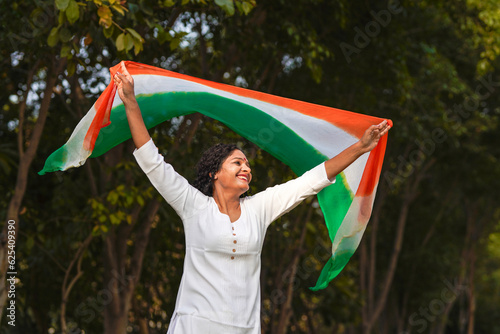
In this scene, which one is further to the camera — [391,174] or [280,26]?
[391,174]

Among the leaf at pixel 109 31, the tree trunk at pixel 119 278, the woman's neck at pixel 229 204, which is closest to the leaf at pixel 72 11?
the leaf at pixel 109 31

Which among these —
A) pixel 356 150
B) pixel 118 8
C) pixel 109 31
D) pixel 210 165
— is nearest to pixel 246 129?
pixel 210 165

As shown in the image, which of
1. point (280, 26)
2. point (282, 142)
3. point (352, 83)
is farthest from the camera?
point (352, 83)

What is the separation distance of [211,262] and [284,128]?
1.14 metres

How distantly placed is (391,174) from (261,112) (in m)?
11.6

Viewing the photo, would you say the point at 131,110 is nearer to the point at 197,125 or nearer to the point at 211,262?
the point at 211,262

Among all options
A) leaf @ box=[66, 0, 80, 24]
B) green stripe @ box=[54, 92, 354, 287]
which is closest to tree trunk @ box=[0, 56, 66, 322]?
leaf @ box=[66, 0, 80, 24]

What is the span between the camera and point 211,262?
355cm

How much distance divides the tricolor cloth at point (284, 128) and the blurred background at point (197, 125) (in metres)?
1.17

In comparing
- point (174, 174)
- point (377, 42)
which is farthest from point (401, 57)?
point (174, 174)

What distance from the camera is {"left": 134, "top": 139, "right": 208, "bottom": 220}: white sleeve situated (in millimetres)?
3492

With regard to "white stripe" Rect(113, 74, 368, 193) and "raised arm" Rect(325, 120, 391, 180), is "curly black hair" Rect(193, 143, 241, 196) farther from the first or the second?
"raised arm" Rect(325, 120, 391, 180)

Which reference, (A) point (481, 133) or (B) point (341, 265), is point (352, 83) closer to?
(A) point (481, 133)

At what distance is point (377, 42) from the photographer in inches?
395
